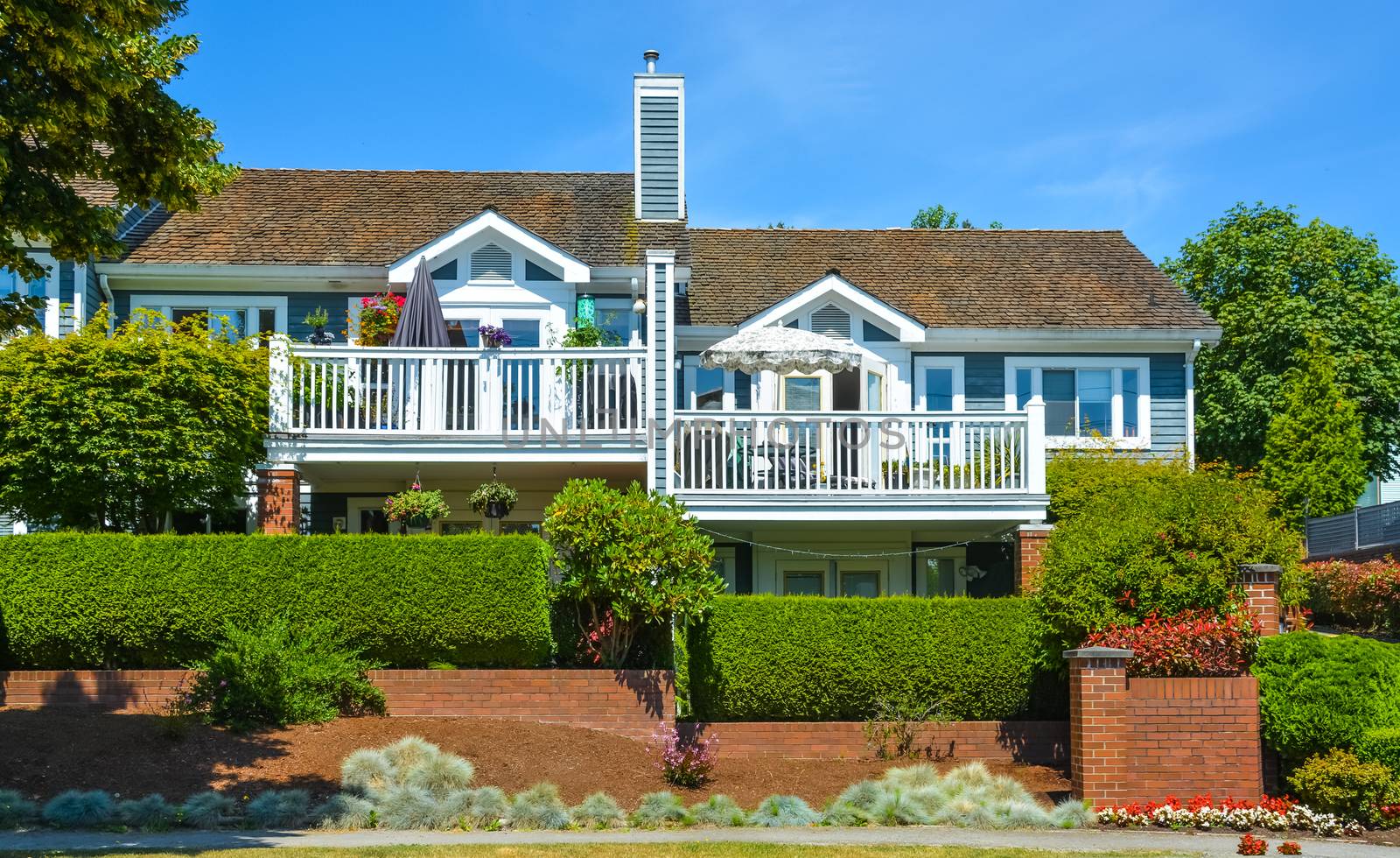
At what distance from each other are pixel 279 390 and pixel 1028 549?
9.57m

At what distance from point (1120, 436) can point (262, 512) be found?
511 inches

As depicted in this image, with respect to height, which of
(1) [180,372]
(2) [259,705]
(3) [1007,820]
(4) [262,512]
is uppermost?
(1) [180,372]

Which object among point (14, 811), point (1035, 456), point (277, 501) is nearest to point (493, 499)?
point (277, 501)

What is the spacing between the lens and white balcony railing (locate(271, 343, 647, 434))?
17984 mm

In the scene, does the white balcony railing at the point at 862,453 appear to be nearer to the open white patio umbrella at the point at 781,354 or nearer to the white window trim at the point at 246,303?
the open white patio umbrella at the point at 781,354

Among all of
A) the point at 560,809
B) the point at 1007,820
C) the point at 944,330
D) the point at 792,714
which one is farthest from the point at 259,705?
the point at 944,330

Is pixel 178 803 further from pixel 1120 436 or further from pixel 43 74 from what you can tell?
pixel 1120 436

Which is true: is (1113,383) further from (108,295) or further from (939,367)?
(108,295)

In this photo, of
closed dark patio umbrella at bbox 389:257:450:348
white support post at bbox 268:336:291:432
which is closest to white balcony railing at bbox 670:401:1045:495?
closed dark patio umbrella at bbox 389:257:450:348

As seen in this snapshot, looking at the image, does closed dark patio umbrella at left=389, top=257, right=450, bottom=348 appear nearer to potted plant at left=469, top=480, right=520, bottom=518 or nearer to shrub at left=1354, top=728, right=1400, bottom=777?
potted plant at left=469, top=480, right=520, bottom=518

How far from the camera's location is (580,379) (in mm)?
18562

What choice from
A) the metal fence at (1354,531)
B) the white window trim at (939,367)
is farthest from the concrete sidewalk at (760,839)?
the metal fence at (1354,531)

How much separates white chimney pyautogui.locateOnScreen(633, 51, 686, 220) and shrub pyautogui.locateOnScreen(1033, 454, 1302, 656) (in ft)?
30.4

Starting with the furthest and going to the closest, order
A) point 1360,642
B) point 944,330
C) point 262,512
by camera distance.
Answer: point 944,330 → point 262,512 → point 1360,642
